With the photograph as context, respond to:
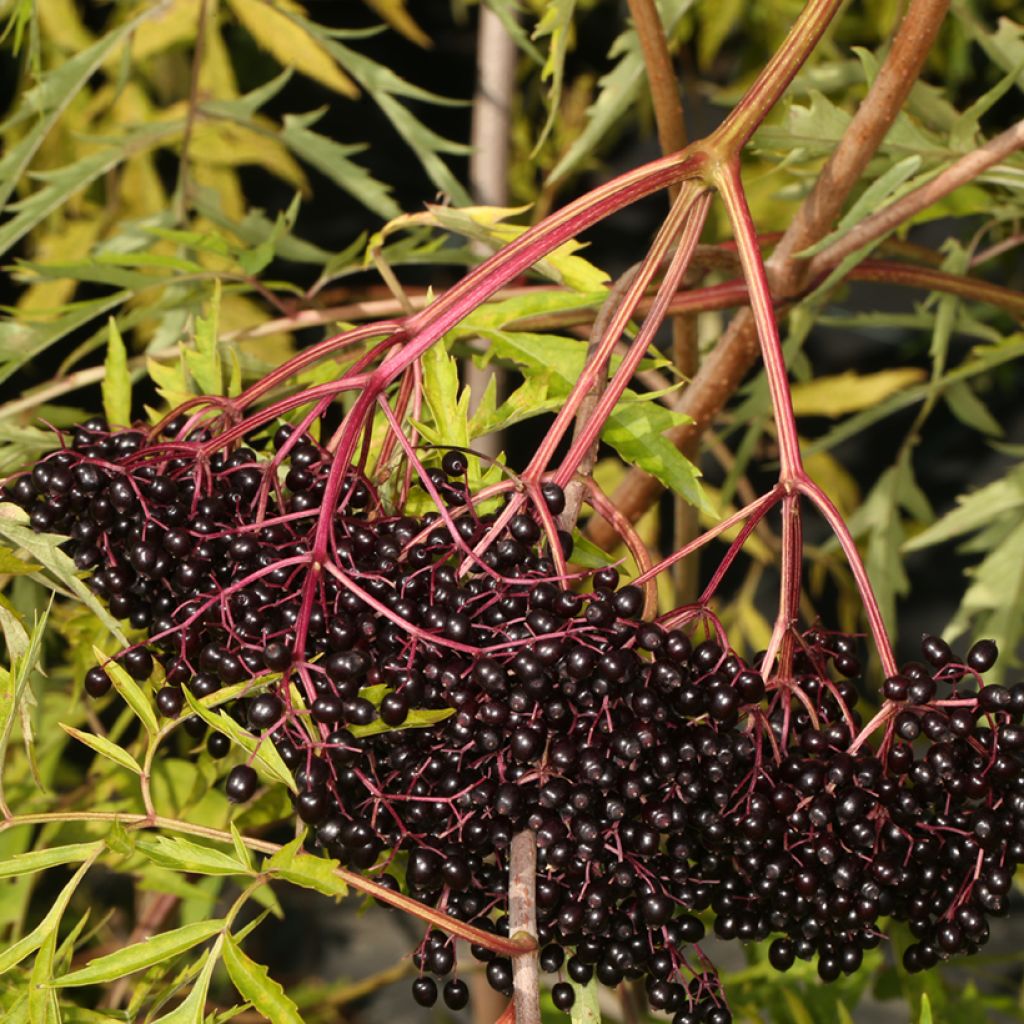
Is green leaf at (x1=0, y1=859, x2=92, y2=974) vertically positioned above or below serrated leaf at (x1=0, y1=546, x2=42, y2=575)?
below

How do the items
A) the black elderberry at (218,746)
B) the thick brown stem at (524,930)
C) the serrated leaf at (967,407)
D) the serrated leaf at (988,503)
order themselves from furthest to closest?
the serrated leaf at (967,407), the serrated leaf at (988,503), the black elderberry at (218,746), the thick brown stem at (524,930)

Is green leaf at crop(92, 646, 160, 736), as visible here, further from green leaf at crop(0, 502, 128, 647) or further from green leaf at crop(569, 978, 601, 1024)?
green leaf at crop(569, 978, 601, 1024)

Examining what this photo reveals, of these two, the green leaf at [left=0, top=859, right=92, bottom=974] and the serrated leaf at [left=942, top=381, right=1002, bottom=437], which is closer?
the green leaf at [left=0, top=859, right=92, bottom=974]

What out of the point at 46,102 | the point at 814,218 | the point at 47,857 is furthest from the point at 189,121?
the point at 47,857

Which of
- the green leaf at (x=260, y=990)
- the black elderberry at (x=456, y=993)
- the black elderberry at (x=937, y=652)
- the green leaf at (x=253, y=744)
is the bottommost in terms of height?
the black elderberry at (x=456, y=993)

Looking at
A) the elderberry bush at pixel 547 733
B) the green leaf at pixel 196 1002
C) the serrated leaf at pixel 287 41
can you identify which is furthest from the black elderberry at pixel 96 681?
the serrated leaf at pixel 287 41

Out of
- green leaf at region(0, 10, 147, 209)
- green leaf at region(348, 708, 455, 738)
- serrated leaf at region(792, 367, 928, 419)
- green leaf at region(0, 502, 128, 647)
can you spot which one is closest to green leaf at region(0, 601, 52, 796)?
green leaf at region(0, 502, 128, 647)

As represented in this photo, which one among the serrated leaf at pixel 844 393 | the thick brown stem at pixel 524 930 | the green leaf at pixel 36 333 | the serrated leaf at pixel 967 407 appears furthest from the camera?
the serrated leaf at pixel 844 393

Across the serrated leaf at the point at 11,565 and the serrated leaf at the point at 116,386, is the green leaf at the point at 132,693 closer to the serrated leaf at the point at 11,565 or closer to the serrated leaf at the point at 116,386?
the serrated leaf at the point at 11,565
